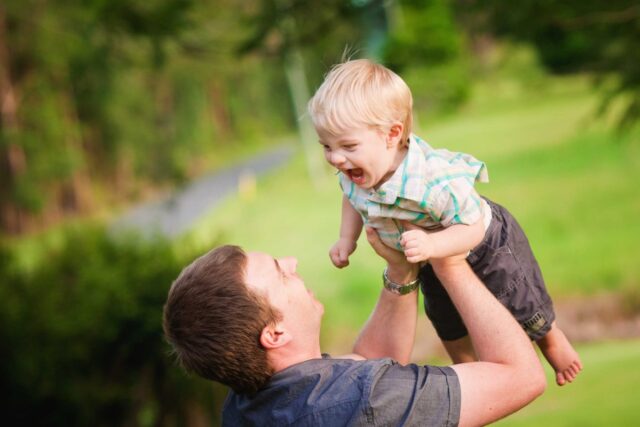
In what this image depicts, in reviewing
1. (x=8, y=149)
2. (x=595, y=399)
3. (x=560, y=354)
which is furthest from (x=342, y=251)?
(x=8, y=149)

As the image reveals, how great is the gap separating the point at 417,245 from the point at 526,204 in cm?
2008

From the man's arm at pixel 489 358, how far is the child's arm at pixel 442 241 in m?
0.05

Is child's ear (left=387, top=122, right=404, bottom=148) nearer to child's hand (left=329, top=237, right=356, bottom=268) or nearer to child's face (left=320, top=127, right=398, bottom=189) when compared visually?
child's face (left=320, top=127, right=398, bottom=189)

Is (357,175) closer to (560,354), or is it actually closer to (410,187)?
(410,187)

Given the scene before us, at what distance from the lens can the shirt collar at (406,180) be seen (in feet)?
6.30

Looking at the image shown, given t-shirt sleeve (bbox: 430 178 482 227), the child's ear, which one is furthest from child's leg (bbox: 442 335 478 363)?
the child's ear

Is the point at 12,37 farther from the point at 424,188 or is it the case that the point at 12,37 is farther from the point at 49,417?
the point at 424,188

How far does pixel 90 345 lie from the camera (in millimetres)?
7805

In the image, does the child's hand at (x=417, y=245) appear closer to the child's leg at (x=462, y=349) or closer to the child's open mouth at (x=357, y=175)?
the child's open mouth at (x=357, y=175)

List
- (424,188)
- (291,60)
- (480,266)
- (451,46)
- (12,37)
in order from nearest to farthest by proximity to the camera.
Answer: (424,188), (480,266), (291,60), (12,37), (451,46)

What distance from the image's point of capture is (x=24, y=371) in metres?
7.58

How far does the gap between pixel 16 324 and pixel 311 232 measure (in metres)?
16.2

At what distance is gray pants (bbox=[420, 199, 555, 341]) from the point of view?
2053 mm

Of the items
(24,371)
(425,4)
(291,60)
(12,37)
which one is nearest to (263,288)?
(425,4)
